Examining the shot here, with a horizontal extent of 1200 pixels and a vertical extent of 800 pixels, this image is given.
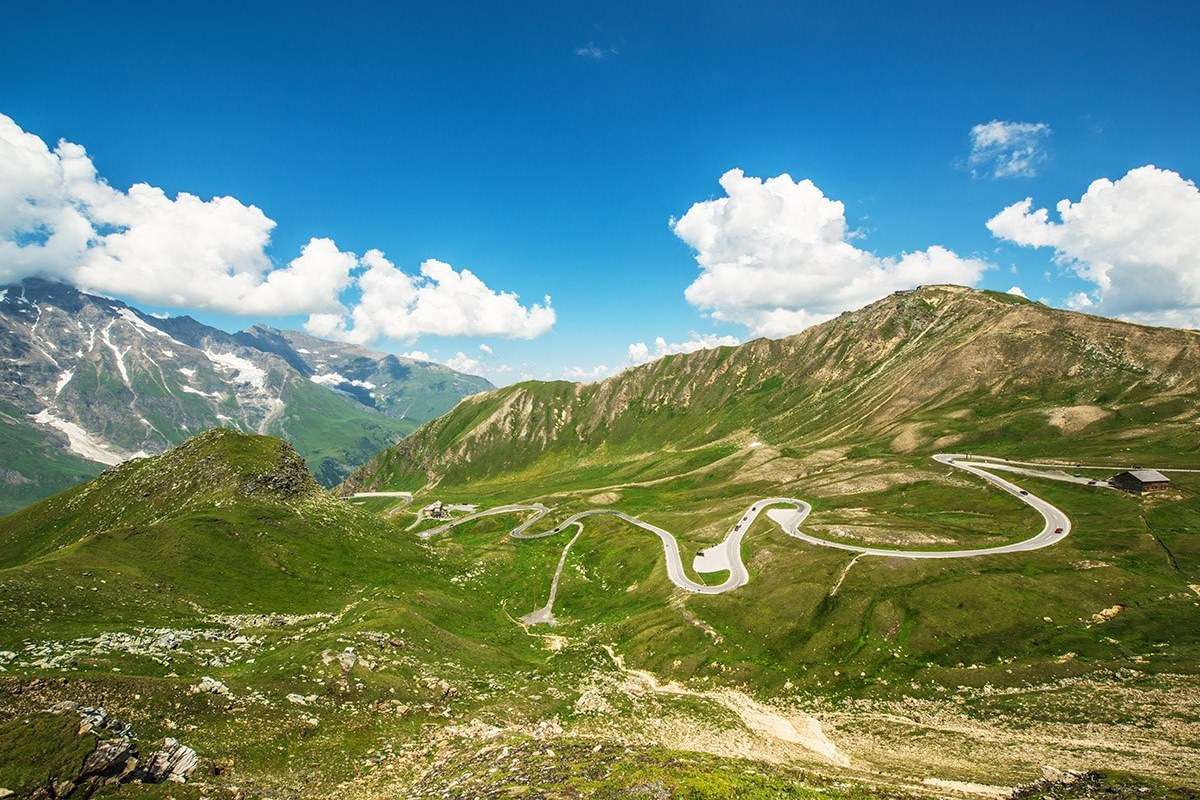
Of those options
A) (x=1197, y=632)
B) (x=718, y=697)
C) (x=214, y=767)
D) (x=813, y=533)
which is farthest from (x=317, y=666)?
(x=1197, y=632)

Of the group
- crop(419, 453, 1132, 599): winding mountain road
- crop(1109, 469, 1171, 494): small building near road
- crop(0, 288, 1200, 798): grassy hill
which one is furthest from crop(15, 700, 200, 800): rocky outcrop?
crop(1109, 469, 1171, 494): small building near road

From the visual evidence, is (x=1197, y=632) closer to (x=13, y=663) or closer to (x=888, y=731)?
(x=888, y=731)

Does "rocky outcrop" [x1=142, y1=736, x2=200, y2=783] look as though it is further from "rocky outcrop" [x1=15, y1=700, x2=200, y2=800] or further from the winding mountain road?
the winding mountain road

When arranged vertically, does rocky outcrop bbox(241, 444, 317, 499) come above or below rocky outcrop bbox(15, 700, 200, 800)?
above

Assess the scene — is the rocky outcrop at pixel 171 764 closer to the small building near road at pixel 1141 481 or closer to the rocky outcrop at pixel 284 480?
the rocky outcrop at pixel 284 480

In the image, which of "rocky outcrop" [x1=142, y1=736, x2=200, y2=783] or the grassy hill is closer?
"rocky outcrop" [x1=142, y1=736, x2=200, y2=783]

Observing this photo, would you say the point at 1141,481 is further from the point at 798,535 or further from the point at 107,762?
the point at 107,762

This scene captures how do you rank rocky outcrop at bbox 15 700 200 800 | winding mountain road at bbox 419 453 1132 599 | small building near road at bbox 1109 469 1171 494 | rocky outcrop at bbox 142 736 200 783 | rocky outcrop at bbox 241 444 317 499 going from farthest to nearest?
rocky outcrop at bbox 241 444 317 499 < small building near road at bbox 1109 469 1171 494 < winding mountain road at bbox 419 453 1132 599 < rocky outcrop at bbox 142 736 200 783 < rocky outcrop at bbox 15 700 200 800
